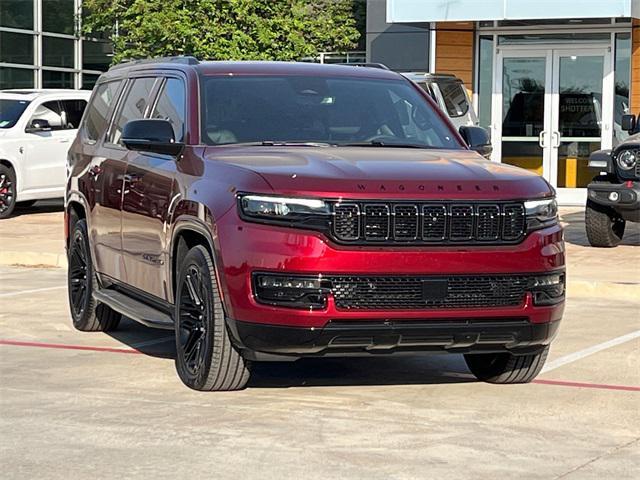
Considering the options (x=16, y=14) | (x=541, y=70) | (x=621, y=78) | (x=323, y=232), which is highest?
(x=16, y=14)

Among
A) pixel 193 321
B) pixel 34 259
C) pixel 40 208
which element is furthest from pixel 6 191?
pixel 193 321

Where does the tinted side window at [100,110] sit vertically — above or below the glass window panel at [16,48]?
below

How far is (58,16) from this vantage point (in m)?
31.3

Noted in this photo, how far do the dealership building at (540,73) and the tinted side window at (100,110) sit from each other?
13.8 metres

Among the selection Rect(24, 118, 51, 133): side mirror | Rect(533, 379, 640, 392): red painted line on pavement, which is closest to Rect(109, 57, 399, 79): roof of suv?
Rect(533, 379, 640, 392): red painted line on pavement

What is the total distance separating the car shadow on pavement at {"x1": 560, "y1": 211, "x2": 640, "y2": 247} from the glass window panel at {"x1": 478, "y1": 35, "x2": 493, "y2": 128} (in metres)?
4.49

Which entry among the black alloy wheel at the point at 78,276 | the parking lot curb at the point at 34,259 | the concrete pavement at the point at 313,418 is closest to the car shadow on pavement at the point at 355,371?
the concrete pavement at the point at 313,418

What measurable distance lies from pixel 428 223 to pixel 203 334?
1349mm

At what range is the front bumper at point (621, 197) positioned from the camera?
14766 millimetres

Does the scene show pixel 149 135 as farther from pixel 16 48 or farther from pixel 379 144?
pixel 16 48

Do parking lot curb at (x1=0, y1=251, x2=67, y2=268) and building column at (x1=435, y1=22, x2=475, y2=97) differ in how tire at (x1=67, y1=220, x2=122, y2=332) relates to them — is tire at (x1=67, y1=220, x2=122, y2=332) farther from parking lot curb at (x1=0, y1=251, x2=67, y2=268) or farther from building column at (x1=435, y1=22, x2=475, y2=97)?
building column at (x1=435, y1=22, x2=475, y2=97)

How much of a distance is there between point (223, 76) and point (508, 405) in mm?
2617

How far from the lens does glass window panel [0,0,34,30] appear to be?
29.6m

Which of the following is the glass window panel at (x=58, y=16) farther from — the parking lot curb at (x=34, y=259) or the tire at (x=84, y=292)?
the tire at (x=84, y=292)
